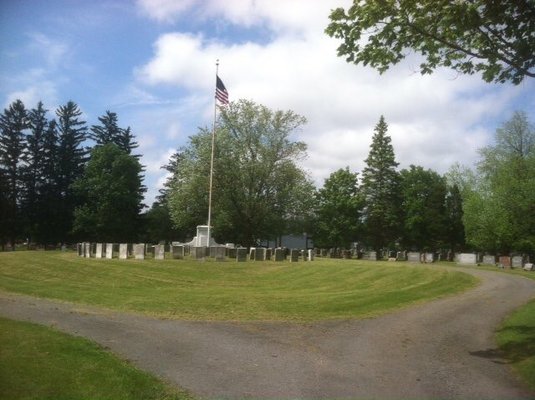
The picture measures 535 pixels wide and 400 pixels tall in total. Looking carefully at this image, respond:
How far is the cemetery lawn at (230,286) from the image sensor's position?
13633 millimetres

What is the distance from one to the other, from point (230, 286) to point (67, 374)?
12443mm

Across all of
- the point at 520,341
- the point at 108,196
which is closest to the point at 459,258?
the point at 520,341

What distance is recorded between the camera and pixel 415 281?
64.7ft

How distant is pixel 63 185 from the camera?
6378 cm

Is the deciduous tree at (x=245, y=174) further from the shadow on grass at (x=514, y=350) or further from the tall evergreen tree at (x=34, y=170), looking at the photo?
the shadow on grass at (x=514, y=350)

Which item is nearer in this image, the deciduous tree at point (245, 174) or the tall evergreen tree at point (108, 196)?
the deciduous tree at point (245, 174)

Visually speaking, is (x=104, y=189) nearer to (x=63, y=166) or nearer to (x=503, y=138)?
(x=63, y=166)

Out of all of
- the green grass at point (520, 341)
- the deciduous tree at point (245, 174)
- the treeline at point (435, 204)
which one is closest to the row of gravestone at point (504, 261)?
the treeline at point (435, 204)

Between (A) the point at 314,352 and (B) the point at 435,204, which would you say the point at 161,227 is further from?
(A) the point at 314,352

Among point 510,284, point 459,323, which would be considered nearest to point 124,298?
point 459,323

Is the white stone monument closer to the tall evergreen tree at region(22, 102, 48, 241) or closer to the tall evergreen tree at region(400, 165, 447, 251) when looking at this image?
the tall evergreen tree at region(22, 102, 48, 241)

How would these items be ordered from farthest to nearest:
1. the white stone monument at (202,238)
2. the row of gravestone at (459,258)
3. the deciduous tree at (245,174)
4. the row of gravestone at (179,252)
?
the deciduous tree at (245,174)
the row of gravestone at (459,258)
the white stone monument at (202,238)
the row of gravestone at (179,252)

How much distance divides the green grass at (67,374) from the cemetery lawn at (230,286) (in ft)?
13.3

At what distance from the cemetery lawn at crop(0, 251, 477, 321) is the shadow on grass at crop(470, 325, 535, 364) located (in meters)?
3.87
